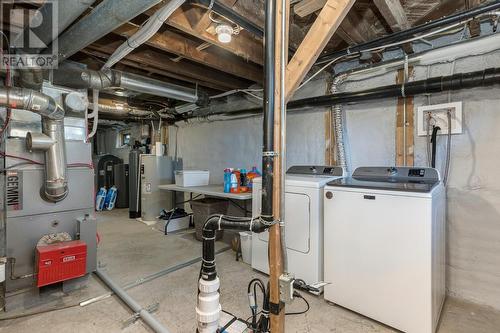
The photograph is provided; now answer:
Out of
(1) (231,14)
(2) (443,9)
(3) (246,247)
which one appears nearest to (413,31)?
(2) (443,9)

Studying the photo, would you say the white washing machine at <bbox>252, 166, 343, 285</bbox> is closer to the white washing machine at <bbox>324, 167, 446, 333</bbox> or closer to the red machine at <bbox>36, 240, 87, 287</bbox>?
→ the white washing machine at <bbox>324, 167, 446, 333</bbox>

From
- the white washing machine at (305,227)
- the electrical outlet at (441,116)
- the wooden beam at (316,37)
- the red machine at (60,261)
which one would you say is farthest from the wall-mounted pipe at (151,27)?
the electrical outlet at (441,116)

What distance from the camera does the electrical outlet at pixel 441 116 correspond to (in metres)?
2.21

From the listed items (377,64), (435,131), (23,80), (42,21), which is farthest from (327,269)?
(23,80)

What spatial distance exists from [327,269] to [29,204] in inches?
106

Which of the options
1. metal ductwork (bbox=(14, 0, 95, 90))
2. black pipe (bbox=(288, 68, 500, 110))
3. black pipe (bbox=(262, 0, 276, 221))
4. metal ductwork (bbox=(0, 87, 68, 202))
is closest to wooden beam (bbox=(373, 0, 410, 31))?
black pipe (bbox=(288, 68, 500, 110))

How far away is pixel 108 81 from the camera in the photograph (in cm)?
280

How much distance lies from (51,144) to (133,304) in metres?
1.55

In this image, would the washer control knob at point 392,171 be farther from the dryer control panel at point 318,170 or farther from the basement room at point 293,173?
the dryer control panel at point 318,170

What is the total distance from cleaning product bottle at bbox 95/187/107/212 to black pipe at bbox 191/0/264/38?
568 centimetres

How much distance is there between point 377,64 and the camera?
2.59 meters

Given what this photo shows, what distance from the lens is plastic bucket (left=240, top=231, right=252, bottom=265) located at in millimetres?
2971

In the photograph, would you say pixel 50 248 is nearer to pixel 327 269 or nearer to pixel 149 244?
pixel 149 244

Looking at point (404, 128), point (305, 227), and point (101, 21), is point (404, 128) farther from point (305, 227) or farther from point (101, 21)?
point (101, 21)
